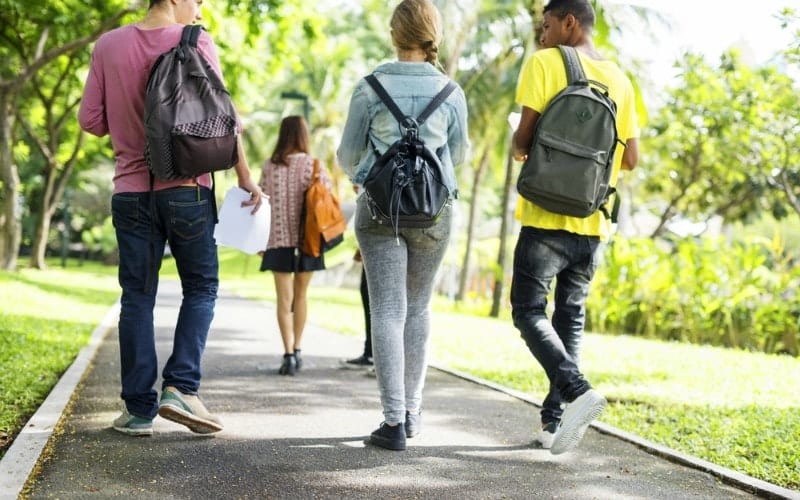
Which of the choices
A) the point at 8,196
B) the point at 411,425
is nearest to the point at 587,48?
the point at 411,425

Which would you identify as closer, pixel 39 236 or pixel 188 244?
pixel 188 244

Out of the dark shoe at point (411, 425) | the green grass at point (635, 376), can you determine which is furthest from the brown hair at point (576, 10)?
the green grass at point (635, 376)

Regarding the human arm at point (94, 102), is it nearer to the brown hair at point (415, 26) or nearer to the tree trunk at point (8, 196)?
the brown hair at point (415, 26)

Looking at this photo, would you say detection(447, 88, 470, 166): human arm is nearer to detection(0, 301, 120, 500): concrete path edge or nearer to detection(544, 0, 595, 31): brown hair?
detection(544, 0, 595, 31): brown hair

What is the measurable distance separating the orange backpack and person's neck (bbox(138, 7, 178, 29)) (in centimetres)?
274

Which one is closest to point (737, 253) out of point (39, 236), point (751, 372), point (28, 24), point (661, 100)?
point (751, 372)

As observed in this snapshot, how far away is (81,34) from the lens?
18641mm

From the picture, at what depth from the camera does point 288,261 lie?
7.05m

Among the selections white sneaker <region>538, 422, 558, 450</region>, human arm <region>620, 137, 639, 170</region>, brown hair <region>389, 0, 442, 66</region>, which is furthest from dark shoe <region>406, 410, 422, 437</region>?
brown hair <region>389, 0, 442, 66</region>

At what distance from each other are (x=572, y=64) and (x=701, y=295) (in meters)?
9.69

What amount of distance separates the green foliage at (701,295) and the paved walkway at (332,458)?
7.74 m

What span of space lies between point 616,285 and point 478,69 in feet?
38.0

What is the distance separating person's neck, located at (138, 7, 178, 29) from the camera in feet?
14.4

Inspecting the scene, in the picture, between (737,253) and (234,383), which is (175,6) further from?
(737,253)
